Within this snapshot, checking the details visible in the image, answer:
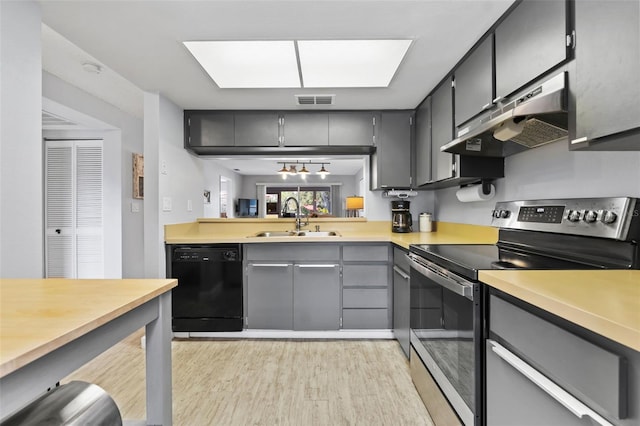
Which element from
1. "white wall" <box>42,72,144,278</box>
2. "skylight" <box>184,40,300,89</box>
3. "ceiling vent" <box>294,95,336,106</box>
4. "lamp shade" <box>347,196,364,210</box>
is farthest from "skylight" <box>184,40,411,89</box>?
"white wall" <box>42,72,144,278</box>

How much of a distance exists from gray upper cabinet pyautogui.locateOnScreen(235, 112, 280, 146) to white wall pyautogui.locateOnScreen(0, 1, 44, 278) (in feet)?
5.37

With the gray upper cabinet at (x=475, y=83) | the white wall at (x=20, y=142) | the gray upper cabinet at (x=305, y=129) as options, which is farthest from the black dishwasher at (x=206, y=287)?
the gray upper cabinet at (x=475, y=83)

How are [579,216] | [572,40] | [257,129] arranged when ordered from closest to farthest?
1. [572,40]
2. [579,216]
3. [257,129]

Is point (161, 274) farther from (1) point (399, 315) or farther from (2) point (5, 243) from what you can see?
(1) point (399, 315)

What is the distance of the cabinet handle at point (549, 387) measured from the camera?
0.68 m

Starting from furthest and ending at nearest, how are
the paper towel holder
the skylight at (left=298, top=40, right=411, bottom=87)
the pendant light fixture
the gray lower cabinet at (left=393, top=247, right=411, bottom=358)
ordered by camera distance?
the pendant light fixture
the gray lower cabinet at (left=393, top=247, right=411, bottom=358)
the paper towel holder
the skylight at (left=298, top=40, right=411, bottom=87)

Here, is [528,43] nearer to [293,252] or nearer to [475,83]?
[475,83]

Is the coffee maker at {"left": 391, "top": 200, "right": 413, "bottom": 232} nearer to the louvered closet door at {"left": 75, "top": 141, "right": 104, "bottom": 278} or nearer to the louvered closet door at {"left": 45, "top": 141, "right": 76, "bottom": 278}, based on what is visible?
the louvered closet door at {"left": 75, "top": 141, "right": 104, "bottom": 278}

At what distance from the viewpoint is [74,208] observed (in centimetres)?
372

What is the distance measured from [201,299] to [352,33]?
2378mm

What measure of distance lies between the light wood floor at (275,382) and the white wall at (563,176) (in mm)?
1366

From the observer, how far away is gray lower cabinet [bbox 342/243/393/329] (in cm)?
270

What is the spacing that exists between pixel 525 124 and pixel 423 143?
137 cm

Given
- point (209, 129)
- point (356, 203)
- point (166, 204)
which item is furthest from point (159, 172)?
point (356, 203)
